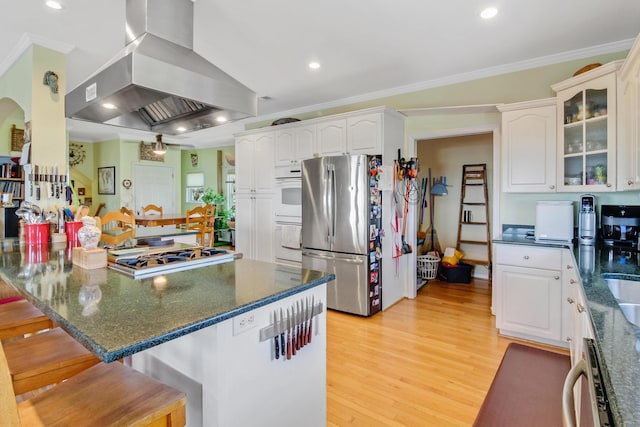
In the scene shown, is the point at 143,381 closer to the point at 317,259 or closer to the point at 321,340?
the point at 321,340

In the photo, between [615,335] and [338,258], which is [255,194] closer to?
[338,258]

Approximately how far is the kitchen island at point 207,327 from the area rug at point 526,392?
952 millimetres

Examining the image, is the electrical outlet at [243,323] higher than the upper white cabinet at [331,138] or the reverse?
the reverse

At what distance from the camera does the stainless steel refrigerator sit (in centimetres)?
348

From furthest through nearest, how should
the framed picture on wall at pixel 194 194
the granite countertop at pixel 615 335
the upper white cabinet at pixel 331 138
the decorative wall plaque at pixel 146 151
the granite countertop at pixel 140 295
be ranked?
the framed picture on wall at pixel 194 194, the decorative wall plaque at pixel 146 151, the upper white cabinet at pixel 331 138, the granite countertop at pixel 140 295, the granite countertop at pixel 615 335

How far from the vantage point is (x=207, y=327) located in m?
1.14

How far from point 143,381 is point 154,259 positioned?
0.75m

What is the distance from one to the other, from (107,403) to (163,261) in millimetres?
786

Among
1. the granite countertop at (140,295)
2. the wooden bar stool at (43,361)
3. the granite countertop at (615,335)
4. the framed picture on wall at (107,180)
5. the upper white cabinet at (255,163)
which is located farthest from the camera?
the framed picture on wall at (107,180)

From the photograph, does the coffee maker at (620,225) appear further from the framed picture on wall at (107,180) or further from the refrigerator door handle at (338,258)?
the framed picture on wall at (107,180)

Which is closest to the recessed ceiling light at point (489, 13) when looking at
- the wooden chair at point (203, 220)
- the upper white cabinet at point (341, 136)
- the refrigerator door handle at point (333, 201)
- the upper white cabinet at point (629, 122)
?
the upper white cabinet at point (629, 122)

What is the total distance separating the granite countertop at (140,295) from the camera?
94 cm

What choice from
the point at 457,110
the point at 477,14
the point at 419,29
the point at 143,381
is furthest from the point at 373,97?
the point at 143,381

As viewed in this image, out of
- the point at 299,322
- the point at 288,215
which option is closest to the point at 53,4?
the point at 299,322
